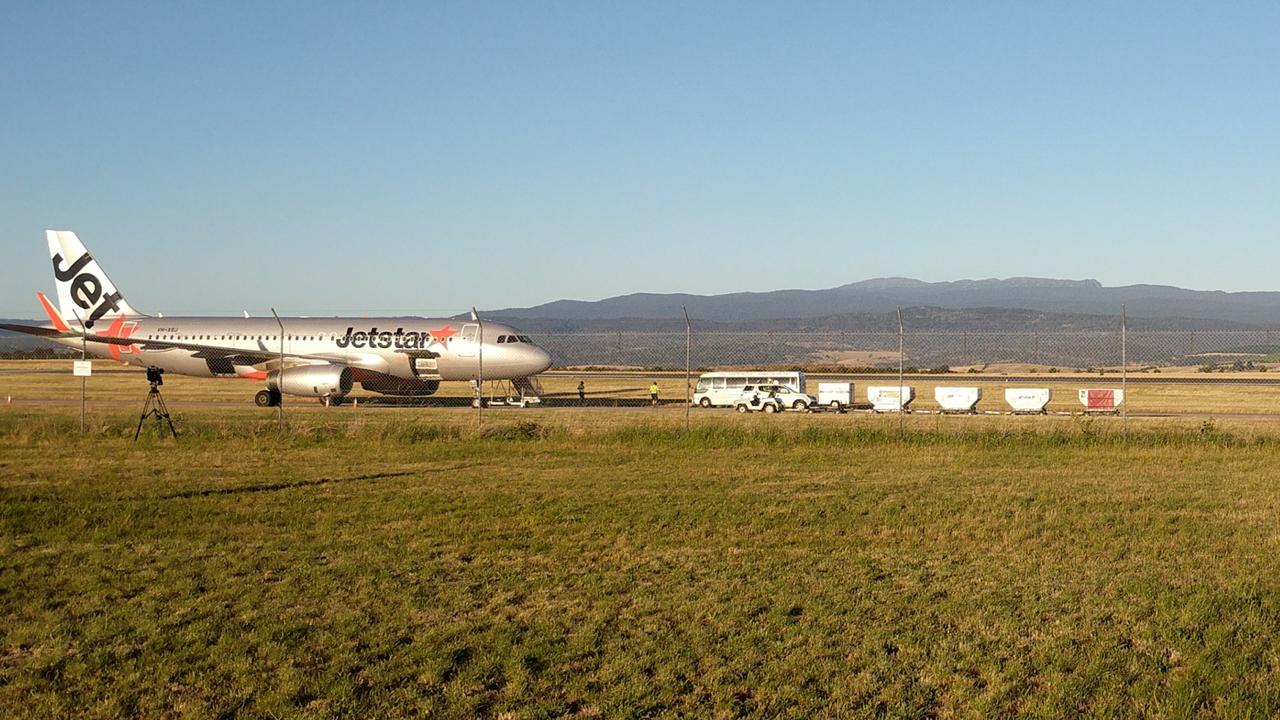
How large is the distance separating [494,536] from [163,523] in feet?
13.4

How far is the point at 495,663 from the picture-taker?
735 centimetres

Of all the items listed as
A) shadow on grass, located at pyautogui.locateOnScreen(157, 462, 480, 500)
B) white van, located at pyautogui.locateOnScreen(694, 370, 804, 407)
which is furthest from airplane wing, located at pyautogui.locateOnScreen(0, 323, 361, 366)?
shadow on grass, located at pyautogui.locateOnScreen(157, 462, 480, 500)

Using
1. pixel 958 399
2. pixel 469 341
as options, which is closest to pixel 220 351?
pixel 469 341

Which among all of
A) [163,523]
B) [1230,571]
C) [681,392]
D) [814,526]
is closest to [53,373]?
[681,392]

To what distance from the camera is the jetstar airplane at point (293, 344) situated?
3894cm

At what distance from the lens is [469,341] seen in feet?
130

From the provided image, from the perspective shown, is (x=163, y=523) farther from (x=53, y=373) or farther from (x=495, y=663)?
(x=53, y=373)

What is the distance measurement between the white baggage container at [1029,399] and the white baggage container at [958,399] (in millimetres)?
1644

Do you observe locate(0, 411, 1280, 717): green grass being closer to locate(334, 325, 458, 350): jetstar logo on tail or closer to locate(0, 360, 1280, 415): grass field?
locate(334, 325, 458, 350): jetstar logo on tail

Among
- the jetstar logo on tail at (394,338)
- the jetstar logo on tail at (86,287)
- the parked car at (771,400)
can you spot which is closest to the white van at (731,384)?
the parked car at (771,400)

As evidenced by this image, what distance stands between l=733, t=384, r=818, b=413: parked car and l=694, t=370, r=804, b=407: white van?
52cm

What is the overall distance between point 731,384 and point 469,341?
10292 millimetres

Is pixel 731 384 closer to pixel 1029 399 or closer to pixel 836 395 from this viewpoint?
pixel 836 395

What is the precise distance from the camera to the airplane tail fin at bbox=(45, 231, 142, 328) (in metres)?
47.6
